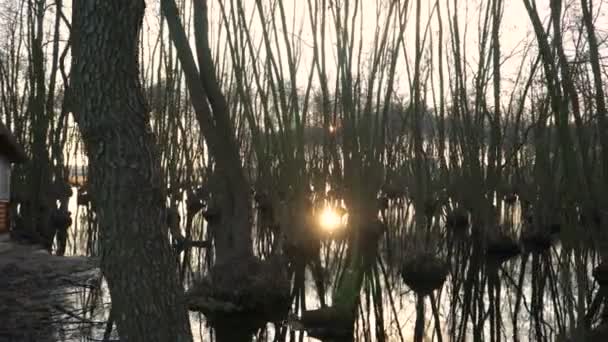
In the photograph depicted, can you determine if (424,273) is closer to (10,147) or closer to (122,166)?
(122,166)

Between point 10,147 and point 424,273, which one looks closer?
point 424,273

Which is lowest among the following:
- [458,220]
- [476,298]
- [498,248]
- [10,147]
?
[476,298]

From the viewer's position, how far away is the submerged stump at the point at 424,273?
1007 cm

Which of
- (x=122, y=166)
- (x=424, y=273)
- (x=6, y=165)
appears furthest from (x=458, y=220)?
(x=122, y=166)

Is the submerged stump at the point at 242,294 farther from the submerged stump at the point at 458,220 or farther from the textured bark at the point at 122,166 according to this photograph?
the submerged stump at the point at 458,220

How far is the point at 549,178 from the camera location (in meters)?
12.0

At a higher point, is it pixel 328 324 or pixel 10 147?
pixel 10 147

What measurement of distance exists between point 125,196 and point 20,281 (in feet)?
25.3

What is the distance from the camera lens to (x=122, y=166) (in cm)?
346

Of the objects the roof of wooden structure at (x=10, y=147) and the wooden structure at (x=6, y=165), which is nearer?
the roof of wooden structure at (x=10, y=147)

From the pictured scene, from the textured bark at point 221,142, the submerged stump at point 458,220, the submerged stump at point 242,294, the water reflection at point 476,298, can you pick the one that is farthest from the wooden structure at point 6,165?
the submerged stump at point 458,220

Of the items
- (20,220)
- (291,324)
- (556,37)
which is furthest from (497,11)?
(20,220)

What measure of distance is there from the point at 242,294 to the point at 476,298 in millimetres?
3771

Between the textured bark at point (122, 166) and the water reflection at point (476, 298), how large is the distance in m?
3.26
